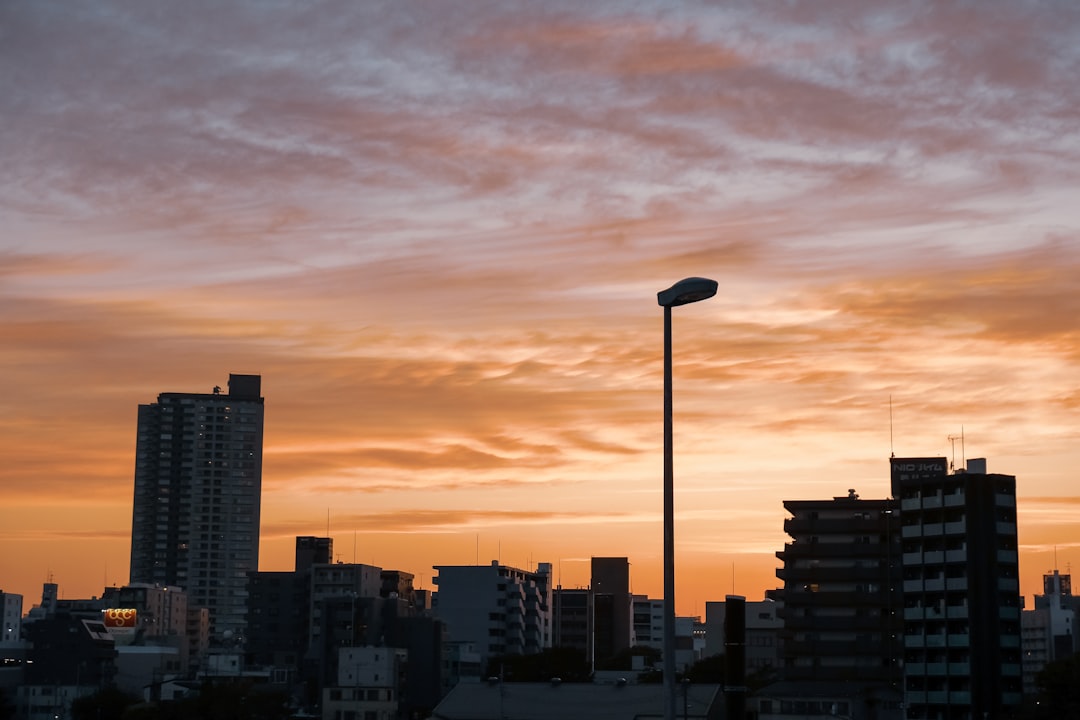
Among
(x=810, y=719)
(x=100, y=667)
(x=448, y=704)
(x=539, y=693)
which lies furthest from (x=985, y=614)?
(x=100, y=667)

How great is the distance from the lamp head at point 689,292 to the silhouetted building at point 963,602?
97.2 m

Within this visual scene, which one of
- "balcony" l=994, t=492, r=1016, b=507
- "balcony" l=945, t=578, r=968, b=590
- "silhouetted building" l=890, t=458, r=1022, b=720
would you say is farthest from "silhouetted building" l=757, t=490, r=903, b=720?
"balcony" l=994, t=492, r=1016, b=507

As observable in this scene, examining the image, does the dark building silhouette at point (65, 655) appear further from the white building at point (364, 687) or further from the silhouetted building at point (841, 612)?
the silhouetted building at point (841, 612)

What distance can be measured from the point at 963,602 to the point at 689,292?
99.5m

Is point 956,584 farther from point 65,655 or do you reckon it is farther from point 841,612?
point 65,655

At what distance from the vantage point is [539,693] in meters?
121

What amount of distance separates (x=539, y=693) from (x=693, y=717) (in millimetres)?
16517

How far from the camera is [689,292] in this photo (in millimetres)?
33594

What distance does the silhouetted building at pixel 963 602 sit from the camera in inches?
4835

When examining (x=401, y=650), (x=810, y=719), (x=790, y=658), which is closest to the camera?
(x=810, y=719)

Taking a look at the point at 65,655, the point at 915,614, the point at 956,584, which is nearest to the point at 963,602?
the point at 956,584

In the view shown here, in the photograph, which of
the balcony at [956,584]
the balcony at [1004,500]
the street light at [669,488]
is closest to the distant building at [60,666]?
the balcony at [956,584]

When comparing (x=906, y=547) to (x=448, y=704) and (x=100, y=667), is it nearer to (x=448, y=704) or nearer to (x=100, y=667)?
(x=448, y=704)

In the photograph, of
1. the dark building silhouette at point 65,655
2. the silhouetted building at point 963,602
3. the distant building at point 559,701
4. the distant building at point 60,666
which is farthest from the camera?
the dark building silhouette at point 65,655
